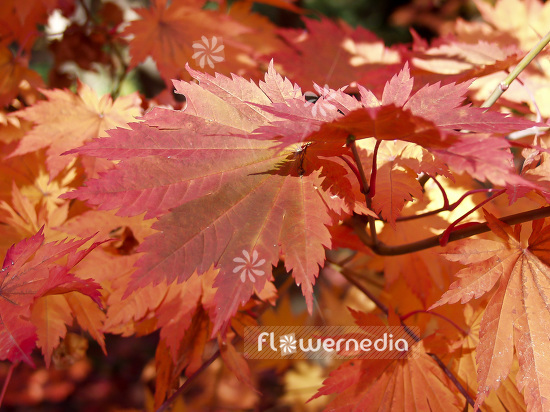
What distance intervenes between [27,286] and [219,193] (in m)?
0.26

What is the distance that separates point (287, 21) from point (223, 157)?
1.71 m

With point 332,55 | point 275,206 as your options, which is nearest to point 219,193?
point 275,206

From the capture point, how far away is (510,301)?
50 cm

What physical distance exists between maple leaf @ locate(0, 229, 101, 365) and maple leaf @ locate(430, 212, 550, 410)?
41 centimetres

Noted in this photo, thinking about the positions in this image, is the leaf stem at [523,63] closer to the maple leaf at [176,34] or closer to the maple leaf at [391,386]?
the maple leaf at [391,386]

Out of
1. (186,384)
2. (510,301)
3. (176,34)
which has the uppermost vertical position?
(176,34)

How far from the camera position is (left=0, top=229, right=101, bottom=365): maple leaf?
461mm

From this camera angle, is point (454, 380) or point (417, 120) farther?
point (454, 380)

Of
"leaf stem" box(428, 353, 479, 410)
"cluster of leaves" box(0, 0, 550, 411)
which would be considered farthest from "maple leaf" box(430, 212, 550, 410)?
"leaf stem" box(428, 353, 479, 410)

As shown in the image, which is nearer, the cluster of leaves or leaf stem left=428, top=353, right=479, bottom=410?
the cluster of leaves

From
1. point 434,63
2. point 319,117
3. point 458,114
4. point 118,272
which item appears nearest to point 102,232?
point 118,272

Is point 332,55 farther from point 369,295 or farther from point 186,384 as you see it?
point 186,384

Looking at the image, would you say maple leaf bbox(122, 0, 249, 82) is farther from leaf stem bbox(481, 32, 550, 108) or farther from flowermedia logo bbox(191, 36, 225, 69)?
leaf stem bbox(481, 32, 550, 108)

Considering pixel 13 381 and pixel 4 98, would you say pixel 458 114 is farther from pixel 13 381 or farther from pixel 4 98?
pixel 13 381
